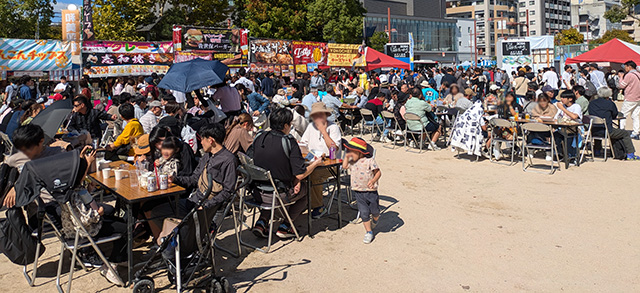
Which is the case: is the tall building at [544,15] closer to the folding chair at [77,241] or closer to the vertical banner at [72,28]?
the vertical banner at [72,28]

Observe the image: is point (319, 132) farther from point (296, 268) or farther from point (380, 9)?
point (380, 9)

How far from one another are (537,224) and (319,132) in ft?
8.74

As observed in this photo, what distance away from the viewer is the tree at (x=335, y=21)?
35531 mm

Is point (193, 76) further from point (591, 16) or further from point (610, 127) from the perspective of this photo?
point (591, 16)

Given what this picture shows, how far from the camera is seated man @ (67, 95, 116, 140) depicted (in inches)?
305

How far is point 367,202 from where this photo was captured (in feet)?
17.1

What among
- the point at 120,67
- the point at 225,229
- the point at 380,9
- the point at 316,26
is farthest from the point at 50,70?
the point at 380,9

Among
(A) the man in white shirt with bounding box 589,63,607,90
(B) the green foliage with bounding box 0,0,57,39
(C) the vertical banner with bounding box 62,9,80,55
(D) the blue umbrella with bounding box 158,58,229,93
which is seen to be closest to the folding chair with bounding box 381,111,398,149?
(D) the blue umbrella with bounding box 158,58,229,93

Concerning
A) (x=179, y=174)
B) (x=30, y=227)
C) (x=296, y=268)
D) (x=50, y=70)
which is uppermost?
(x=50, y=70)

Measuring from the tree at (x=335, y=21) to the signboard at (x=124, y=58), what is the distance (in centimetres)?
1662

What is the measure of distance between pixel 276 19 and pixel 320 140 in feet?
96.7

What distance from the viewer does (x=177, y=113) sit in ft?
25.2

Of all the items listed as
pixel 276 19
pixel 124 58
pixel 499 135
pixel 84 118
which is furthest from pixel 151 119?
pixel 276 19

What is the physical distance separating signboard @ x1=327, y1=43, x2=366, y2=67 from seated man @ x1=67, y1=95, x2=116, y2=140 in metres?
18.0
